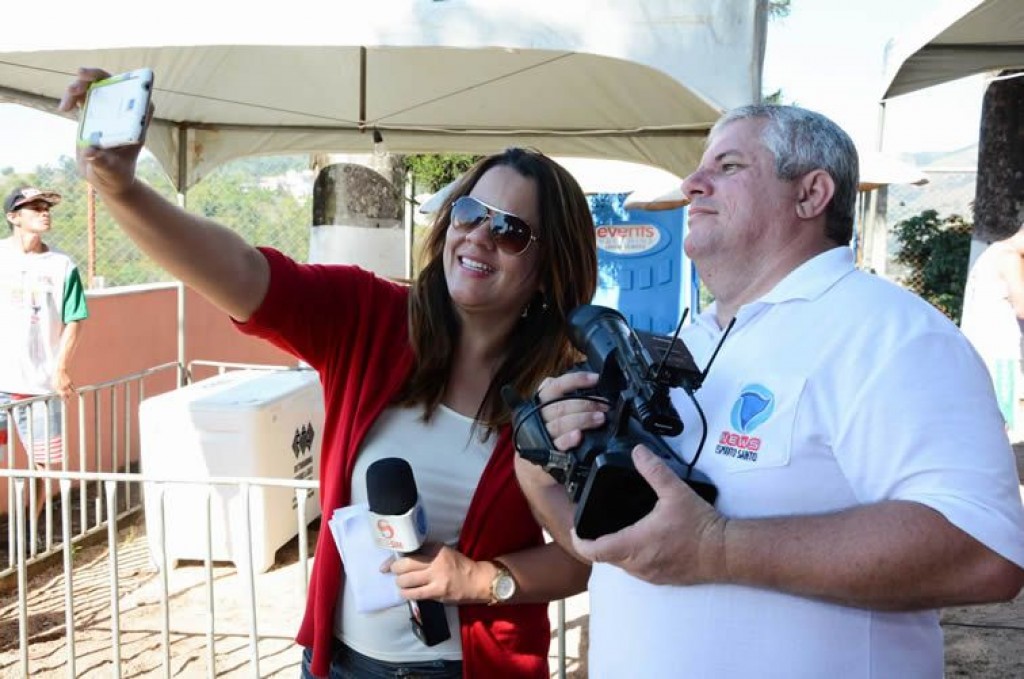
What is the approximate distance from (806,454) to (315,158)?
5.84 meters

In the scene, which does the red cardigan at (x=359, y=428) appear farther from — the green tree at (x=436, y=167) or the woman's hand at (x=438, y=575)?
the green tree at (x=436, y=167)

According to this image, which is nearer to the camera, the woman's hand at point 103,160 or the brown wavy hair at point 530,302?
the woman's hand at point 103,160

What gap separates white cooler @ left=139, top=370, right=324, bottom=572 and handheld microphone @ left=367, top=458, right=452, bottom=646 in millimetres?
3346

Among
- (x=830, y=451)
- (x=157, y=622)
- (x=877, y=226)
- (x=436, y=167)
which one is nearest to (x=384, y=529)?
(x=830, y=451)

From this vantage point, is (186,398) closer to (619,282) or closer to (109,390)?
(109,390)

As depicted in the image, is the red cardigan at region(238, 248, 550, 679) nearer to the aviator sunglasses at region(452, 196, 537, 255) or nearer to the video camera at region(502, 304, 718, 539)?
the aviator sunglasses at region(452, 196, 537, 255)

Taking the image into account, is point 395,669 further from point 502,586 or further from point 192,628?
point 192,628

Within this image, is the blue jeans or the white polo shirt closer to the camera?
the white polo shirt

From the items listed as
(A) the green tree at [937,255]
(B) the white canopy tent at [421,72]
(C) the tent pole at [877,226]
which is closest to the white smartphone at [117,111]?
(B) the white canopy tent at [421,72]

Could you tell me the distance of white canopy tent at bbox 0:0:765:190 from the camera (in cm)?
292

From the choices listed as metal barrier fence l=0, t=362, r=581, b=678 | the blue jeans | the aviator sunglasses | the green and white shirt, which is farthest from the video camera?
the green and white shirt

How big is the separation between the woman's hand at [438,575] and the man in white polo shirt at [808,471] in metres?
0.29

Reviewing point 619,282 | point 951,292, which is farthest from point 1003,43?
point 951,292

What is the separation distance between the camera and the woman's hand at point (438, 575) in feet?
5.47
